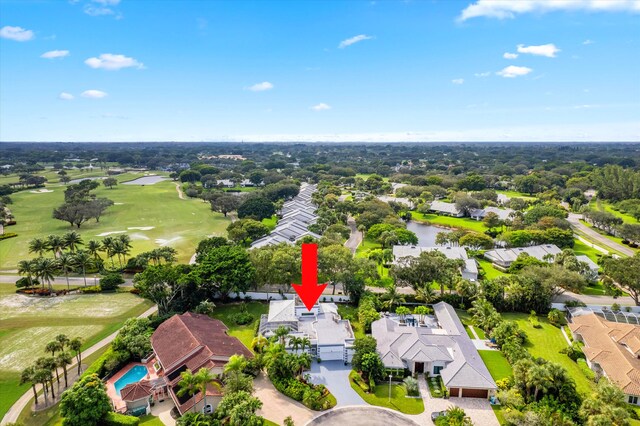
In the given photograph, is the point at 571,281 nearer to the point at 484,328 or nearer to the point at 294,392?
the point at 484,328

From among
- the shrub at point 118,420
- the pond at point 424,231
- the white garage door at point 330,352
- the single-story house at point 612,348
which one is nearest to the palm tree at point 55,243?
the shrub at point 118,420

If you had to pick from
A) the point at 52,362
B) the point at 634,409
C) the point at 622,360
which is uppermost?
the point at 52,362

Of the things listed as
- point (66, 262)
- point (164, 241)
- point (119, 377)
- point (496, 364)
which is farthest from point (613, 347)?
point (164, 241)

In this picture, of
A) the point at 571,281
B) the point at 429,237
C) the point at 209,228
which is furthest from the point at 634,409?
the point at 209,228

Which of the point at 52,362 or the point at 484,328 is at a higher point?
the point at 52,362

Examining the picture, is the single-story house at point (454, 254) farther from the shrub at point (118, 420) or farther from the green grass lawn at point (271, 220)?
the green grass lawn at point (271, 220)

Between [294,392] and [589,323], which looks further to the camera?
[589,323]

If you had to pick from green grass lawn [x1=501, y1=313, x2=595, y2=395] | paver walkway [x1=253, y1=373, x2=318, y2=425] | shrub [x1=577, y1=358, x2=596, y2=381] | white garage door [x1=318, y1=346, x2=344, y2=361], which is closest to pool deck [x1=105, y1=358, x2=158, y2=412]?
paver walkway [x1=253, y1=373, x2=318, y2=425]

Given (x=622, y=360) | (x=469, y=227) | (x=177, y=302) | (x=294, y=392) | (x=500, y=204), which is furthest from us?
(x=500, y=204)
